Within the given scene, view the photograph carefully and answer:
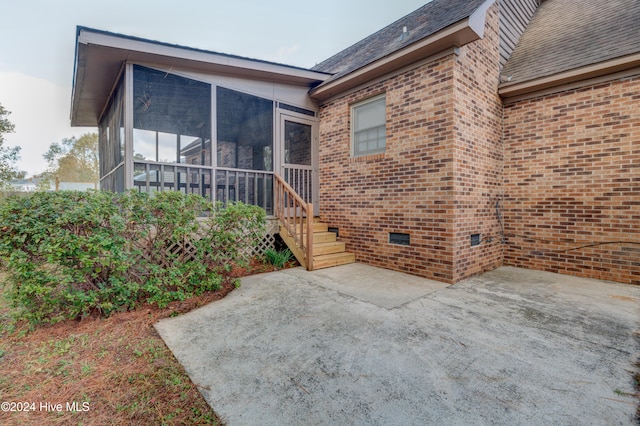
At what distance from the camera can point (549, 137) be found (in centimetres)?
502

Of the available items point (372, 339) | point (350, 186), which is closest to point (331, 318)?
point (372, 339)

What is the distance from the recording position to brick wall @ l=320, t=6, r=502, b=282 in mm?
4441

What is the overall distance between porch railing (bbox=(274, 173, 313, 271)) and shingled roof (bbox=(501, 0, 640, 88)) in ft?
14.8

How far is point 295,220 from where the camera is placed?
17.9 ft

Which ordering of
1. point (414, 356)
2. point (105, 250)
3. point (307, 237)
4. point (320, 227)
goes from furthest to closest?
1. point (320, 227)
2. point (307, 237)
3. point (105, 250)
4. point (414, 356)

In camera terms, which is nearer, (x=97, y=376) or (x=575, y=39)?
(x=97, y=376)

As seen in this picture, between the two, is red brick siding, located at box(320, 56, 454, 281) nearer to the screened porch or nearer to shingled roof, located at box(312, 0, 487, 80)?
shingled roof, located at box(312, 0, 487, 80)

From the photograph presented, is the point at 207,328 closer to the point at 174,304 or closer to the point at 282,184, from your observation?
the point at 174,304

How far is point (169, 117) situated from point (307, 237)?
3607 millimetres

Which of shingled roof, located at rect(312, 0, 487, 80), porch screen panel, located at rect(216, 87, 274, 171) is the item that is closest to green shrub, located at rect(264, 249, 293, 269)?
porch screen panel, located at rect(216, 87, 274, 171)

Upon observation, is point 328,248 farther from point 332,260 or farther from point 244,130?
point 244,130

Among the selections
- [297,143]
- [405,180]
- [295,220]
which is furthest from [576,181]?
[297,143]

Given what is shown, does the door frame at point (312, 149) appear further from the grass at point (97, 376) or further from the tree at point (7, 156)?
the tree at point (7, 156)

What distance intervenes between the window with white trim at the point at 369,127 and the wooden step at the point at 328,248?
1940 millimetres
